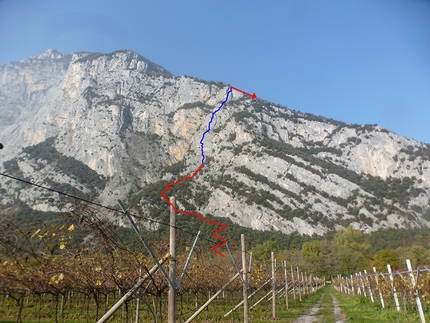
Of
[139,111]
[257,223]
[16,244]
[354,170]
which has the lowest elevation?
[16,244]

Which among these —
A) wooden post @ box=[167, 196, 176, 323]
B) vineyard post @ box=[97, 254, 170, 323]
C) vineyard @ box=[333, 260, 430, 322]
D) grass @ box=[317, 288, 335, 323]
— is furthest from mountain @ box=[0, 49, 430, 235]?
vineyard post @ box=[97, 254, 170, 323]

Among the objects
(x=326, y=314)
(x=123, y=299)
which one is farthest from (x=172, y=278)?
(x=326, y=314)

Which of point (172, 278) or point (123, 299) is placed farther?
point (172, 278)

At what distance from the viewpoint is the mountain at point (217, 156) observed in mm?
89812

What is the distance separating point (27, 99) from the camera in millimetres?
187375

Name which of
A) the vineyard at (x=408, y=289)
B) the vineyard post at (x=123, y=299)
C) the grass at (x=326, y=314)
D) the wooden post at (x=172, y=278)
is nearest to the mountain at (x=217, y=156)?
the grass at (x=326, y=314)

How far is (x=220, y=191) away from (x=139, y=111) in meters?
47.0

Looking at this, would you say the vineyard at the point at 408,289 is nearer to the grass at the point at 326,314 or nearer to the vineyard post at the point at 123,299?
the grass at the point at 326,314

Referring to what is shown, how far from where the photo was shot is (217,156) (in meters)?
105

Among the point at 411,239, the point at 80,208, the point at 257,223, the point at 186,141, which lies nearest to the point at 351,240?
the point at 411,239

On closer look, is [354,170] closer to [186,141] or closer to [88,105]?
[186,141]

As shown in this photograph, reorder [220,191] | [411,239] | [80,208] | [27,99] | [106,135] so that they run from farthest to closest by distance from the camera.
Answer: [27,99], [106,135], [220,191], [411,239], [80,208]

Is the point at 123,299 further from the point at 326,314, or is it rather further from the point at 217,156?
the point at 217,156

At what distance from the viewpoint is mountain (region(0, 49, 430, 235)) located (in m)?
89.8
